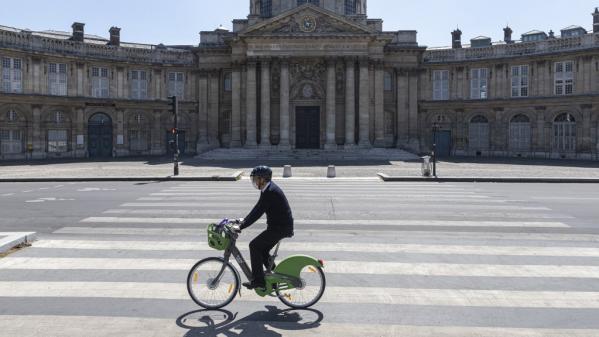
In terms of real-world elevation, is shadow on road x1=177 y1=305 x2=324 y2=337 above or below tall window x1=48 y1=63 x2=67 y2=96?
below

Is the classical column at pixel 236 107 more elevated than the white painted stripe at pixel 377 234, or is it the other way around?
the classical column at pixel 236 107

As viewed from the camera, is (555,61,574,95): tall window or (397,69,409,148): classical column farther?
(397,69,409,148): classical column

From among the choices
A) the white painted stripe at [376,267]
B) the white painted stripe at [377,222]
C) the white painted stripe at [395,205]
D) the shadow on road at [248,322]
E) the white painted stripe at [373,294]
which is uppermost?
the white painted stripe at [395,205]

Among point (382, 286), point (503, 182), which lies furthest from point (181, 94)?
point (382, 286)

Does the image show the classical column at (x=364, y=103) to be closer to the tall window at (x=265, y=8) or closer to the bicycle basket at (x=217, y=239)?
the tall window at (x=265, y=8)

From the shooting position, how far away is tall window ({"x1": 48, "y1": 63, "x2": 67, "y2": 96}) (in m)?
48.4

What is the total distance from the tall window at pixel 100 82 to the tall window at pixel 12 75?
665 centimetres

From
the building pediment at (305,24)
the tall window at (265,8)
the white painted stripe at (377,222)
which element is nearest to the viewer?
the white painted stripe at (377,222)

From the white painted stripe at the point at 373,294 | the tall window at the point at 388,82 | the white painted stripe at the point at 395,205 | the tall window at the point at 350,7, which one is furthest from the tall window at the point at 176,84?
the white painted stripe at the point at 373,294

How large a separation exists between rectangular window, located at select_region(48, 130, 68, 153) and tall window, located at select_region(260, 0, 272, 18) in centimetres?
2446

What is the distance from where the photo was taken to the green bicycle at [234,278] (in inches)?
261

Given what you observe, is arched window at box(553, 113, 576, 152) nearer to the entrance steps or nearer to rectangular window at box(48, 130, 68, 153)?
the entrance steps

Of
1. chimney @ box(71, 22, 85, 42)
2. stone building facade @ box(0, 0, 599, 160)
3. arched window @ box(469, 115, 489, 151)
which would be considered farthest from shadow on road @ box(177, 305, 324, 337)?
chimney @ box(71, 22, 85, 42)

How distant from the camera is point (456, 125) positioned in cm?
5319
